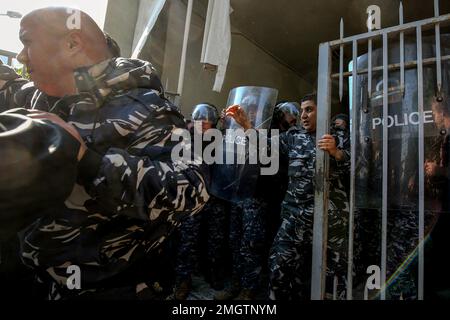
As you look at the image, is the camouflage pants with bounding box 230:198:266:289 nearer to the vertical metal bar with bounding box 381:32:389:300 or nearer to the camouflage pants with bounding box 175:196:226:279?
the camouflage pants with bounding box 175:196:226:279

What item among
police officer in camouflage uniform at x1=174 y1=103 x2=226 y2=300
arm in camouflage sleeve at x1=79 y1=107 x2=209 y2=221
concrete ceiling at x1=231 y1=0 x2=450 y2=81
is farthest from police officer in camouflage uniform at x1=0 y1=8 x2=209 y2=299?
concrete ceiling at x1=231 y1=0 x2=450 y2=81

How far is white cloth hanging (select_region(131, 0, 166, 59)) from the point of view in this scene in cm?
371

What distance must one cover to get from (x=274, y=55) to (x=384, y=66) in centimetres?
501

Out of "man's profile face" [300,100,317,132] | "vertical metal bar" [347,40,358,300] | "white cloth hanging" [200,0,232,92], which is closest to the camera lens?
"vertical metal bar" [347,40,358,300]

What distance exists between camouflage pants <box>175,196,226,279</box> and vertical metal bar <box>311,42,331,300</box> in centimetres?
162

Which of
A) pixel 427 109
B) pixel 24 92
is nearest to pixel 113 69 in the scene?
pixel 24 92

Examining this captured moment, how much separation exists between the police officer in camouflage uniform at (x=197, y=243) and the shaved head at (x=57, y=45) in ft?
6.18

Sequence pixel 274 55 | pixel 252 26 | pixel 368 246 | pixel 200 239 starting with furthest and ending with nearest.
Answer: pixel 274 55 < pixel 252 26 < pixel 200 239 < pixel 368 246

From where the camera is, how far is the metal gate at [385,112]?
5.01ft

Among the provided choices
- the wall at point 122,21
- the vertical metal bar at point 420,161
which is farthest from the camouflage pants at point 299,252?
the wall at point 122,21

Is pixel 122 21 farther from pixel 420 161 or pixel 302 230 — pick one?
pixel 420 161

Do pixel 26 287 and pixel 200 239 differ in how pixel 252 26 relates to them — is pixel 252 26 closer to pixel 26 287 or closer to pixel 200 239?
pixel 200 239

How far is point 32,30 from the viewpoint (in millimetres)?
1020
